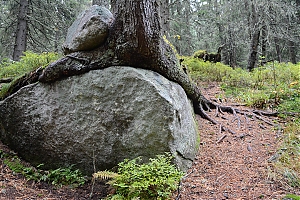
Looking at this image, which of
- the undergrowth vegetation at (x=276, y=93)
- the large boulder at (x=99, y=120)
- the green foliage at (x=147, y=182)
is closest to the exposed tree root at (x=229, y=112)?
the undergrowth vegetation at (x=276, y=93)

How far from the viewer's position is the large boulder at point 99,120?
3580mm

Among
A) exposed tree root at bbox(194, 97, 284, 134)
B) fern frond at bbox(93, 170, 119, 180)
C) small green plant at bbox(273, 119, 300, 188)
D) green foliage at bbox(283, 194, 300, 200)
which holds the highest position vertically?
exposed tree root at bbox(194, 97, 284, 134)

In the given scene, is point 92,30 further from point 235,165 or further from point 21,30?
point 21,30

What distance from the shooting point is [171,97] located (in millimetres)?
3838

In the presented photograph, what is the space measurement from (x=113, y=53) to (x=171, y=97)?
1.31m

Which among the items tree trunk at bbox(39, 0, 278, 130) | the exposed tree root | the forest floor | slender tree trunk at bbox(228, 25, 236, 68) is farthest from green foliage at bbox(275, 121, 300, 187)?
slender tree trunk at bbox(228, 25, 236, 68)

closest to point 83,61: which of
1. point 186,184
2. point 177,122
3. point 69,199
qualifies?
point 177,122

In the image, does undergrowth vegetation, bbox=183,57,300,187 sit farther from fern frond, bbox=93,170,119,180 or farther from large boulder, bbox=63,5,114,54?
large boulder, bbox=63,5,114,54

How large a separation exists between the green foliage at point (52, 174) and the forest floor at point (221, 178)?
0.29ft

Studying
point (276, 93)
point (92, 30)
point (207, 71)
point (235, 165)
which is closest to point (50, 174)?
point (92, 30)

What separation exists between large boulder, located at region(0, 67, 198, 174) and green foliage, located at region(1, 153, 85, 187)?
14 centimetres

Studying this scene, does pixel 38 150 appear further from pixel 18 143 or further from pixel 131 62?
pixel 131 62

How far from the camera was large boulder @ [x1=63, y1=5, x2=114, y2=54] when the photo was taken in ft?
13.1

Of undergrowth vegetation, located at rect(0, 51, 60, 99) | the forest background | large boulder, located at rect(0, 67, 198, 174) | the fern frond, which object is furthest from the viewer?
the forest background
